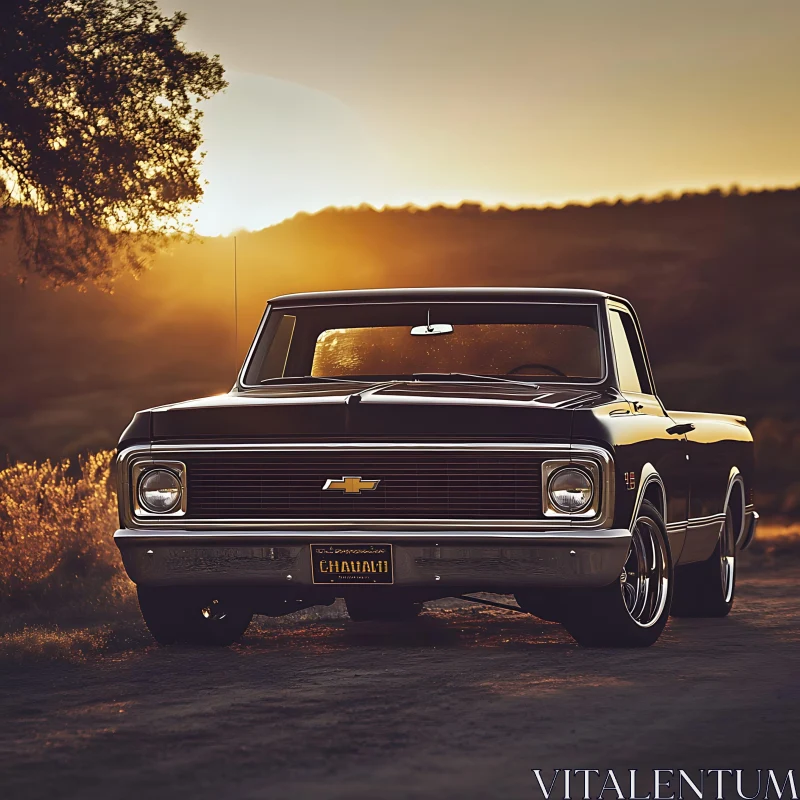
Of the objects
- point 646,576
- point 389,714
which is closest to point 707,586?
point 646,576

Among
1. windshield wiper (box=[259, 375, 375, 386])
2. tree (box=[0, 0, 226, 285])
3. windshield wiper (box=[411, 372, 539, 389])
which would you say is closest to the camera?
windshield wiper (box=[411, 372, 539, 389])

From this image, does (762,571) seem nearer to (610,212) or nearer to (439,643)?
(439,643)

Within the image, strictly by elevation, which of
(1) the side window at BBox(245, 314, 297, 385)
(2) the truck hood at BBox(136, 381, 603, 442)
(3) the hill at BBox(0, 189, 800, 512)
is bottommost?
(3) the hill at BBox(0, 189, 800, 512)

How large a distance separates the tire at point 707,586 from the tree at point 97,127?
8.11 m

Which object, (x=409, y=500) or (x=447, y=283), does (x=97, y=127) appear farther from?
(x=447, y=283)

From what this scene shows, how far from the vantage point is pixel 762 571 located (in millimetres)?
16531

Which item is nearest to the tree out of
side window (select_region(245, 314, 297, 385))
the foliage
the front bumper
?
the foliage

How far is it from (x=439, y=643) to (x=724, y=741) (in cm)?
336

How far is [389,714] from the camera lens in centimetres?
689

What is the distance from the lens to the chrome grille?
323 inches

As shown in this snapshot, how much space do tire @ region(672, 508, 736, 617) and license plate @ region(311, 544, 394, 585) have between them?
3378mm

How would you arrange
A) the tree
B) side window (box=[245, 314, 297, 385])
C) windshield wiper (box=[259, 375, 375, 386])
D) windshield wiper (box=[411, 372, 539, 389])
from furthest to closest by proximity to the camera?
the tree → side window (box=[245, 314, 297, 385]) → windshield wiper (box=[259, 375, 375, 386]) → windshield wiper (box=[411, 372, 539, 389])

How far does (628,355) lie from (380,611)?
7.74 ft

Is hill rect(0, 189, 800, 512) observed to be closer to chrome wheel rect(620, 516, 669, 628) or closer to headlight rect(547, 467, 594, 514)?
chrome wheel rect(620, 516, 669, 628)
